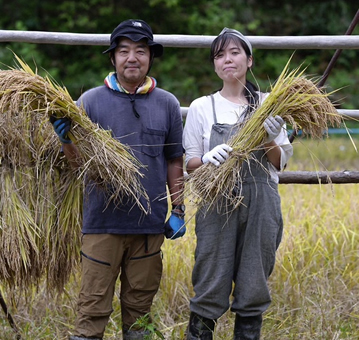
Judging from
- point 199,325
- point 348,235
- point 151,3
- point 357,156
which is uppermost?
point 151,3

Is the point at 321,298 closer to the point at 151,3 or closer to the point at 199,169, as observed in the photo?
the point at 199,169

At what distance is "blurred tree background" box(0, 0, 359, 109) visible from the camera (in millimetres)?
11969

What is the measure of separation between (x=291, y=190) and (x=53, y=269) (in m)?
2.73

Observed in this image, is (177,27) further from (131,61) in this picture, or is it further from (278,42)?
(131,61)

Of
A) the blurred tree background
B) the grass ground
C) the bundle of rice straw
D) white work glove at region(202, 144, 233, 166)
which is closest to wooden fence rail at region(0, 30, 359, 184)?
the grass ground

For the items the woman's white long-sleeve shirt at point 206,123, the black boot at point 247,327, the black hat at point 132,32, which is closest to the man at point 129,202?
the black hat at point 132,32

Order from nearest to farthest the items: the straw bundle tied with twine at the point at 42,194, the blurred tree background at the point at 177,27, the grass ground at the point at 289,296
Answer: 1. the straw bundle tied with twine at the point at 42,194
2. the grass ground at the point at 289,296
3. the blurred tree background at the point at 177,27

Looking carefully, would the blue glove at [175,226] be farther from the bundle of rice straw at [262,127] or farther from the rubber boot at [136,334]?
the rubber boot at [136,334]

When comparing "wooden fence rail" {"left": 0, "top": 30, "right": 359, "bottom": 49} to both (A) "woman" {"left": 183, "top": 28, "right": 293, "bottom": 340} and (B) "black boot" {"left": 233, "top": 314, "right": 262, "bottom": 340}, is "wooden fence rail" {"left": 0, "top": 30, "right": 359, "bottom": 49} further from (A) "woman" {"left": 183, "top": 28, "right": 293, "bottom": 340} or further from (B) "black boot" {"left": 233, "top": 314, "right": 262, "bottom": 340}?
(B) "black boot" {"left": 233, "top": 314, "right": 262, "bottom": 340}

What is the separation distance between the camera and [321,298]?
356 centimetres

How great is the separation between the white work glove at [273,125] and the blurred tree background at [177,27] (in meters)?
8.81

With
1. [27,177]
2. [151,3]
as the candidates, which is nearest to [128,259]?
[27,177]

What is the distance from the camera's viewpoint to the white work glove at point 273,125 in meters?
2.67

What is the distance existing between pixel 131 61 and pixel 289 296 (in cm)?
162
